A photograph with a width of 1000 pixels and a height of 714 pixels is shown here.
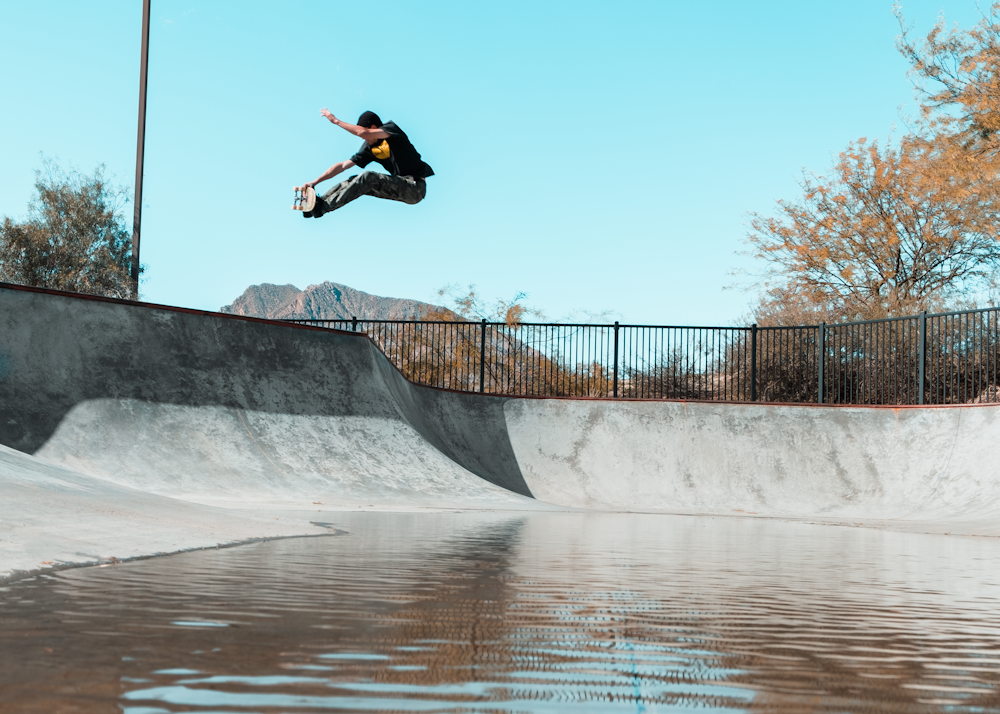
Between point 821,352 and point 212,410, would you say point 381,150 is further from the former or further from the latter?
point 821,352

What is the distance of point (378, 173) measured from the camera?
11.9 m

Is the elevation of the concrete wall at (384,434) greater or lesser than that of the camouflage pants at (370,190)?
lesser

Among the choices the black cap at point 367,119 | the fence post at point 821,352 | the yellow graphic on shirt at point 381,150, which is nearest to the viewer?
the black cap at point 367,119

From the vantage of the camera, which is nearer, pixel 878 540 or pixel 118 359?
pixel 878 540

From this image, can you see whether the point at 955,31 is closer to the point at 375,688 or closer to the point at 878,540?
the point at 878,540

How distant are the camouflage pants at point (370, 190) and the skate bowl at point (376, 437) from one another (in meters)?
2.33

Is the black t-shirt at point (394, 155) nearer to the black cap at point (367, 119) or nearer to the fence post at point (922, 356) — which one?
the black cap at point (367, 119)

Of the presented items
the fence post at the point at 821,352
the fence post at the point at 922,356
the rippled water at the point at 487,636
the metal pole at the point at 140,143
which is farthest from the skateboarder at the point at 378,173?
the fence post at the point at 922,356

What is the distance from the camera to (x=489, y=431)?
16500mm

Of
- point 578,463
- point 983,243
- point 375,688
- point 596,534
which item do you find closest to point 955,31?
point 983,243

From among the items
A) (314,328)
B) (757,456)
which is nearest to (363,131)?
(314,328)

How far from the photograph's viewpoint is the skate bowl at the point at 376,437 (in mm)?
10617

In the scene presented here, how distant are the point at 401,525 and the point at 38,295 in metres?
7.27

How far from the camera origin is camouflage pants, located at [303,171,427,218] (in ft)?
39.2
